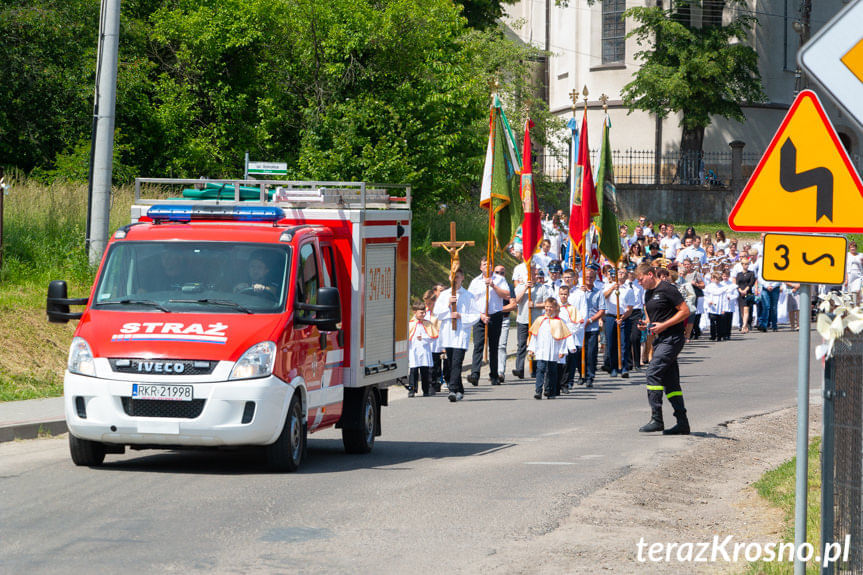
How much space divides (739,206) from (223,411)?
529 centimetres

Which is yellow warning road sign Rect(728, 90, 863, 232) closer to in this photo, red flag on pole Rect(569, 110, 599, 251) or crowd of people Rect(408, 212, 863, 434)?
crowd of people Rect(408, 212, 863, 434)

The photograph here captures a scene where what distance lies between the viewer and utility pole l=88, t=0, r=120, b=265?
1959cm

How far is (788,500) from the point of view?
35.4ft

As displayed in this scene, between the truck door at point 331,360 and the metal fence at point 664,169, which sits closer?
the truck door at point 331,360

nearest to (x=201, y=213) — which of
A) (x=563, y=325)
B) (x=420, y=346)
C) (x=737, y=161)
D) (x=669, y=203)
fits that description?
(x=420, y=346)

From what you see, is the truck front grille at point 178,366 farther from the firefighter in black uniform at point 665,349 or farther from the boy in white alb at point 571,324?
the boy in white alb at point 571,324

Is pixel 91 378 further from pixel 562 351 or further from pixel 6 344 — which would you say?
pixel 562 351

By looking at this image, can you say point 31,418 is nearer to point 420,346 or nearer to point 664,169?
point 420,346

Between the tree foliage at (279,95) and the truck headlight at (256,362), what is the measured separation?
19.8 metres

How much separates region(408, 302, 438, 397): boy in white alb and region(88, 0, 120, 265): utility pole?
4987 mm

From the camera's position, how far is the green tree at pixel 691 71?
50.8 meters

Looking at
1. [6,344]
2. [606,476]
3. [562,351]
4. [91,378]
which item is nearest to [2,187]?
[6,344]

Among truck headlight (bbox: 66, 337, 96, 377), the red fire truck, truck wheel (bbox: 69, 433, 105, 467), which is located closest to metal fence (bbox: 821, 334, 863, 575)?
the red fire truck

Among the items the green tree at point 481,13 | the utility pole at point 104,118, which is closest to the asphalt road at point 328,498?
the utility pole at point 104,118
